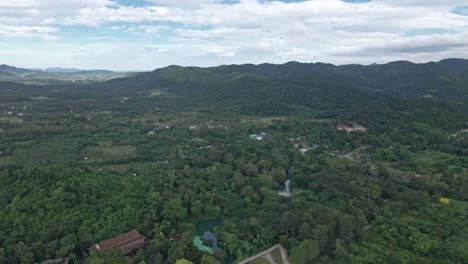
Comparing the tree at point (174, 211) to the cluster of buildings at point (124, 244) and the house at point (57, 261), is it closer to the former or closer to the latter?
the cluster of buildings at point (124, 244)

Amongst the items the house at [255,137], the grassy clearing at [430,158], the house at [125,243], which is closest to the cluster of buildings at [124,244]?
the house at [125,243]

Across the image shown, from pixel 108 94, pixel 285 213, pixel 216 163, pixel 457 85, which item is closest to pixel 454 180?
pixel 285 213

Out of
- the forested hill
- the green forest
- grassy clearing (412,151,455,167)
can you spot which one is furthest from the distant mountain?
grassy clearing (412,151,455,167)

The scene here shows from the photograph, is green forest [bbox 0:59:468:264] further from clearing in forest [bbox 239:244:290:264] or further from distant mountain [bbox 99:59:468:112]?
distant mountain [bbox 99:59:468:112]

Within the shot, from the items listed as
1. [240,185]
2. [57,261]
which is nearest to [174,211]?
[240,185]

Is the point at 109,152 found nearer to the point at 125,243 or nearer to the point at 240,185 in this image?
the point at 240,185
